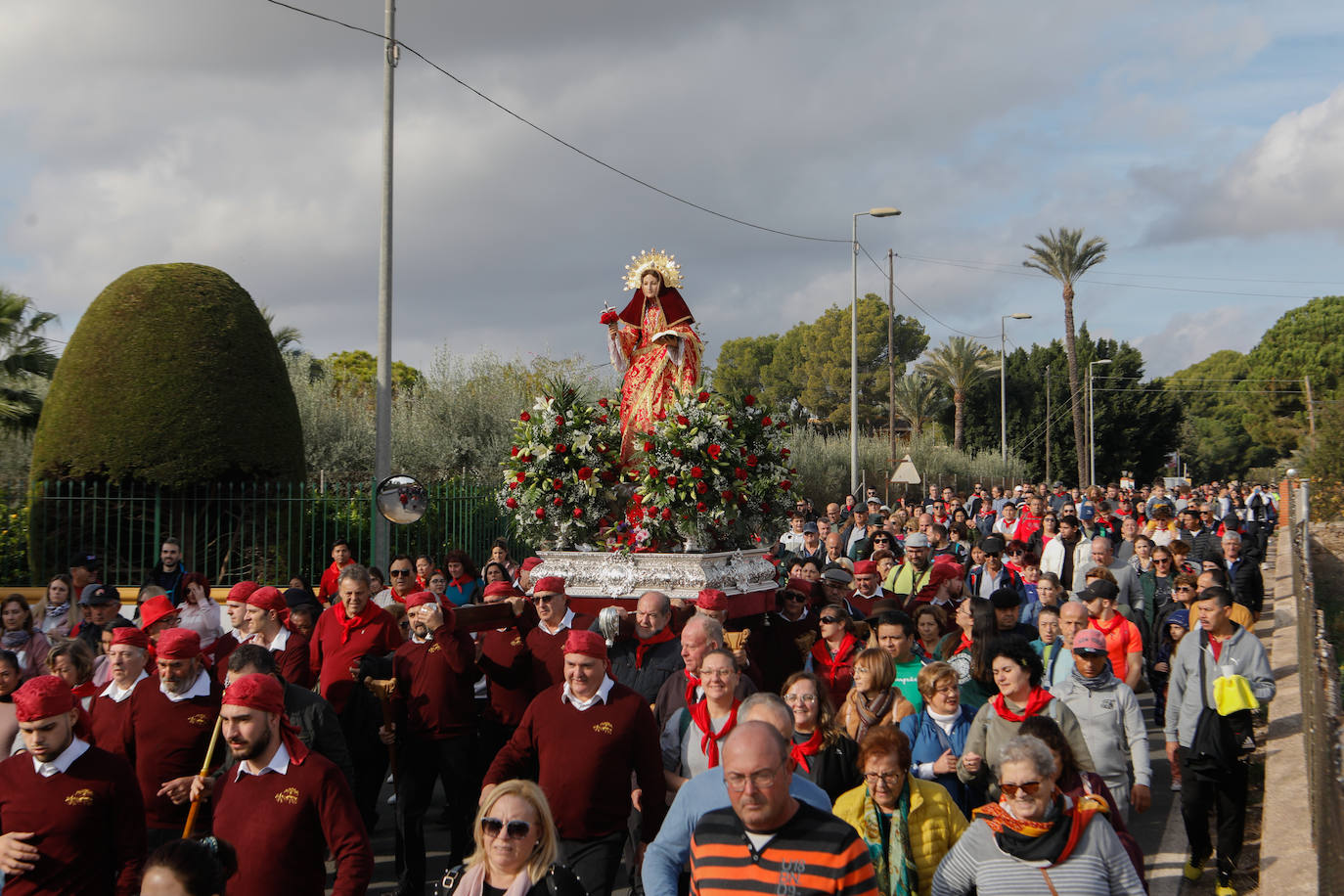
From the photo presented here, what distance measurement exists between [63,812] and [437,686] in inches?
111

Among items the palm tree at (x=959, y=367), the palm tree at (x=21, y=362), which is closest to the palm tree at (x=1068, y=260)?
the palm tree at (x=959, y=367)

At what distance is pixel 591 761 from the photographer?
17.3 ft

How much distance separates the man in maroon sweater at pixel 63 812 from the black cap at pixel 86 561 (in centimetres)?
725

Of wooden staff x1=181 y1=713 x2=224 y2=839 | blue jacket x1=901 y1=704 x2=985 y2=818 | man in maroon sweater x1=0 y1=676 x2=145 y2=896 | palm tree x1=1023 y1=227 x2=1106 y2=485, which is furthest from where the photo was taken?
palm tree x1=1023 y1=227 x2=1106 y2=485

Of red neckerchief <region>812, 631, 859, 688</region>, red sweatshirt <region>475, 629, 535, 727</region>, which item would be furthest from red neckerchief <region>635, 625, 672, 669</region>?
red neckerchief <region>812, 631, 859, 688</region>

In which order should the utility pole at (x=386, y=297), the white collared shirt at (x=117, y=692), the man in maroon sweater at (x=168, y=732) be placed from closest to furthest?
the man in maroon sweater at (x=168, y=732) < the white collared shirt at (x=117, y=692) < the utility pole at (x=386, y=297)

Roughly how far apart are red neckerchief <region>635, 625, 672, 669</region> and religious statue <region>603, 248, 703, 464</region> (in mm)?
2978

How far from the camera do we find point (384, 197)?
45.6 ft

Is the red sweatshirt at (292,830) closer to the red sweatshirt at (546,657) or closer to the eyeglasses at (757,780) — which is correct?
the eyeglasses at (757,780)

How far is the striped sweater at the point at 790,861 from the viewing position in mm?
3262

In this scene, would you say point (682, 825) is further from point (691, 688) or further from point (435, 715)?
point (435, 715)

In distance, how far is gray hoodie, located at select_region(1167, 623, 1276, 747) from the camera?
7043 millimetres

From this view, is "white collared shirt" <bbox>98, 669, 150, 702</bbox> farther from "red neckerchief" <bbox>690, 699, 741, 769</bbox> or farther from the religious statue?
the religious statue

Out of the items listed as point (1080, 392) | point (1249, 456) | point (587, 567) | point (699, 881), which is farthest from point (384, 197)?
point (1249, 456)
